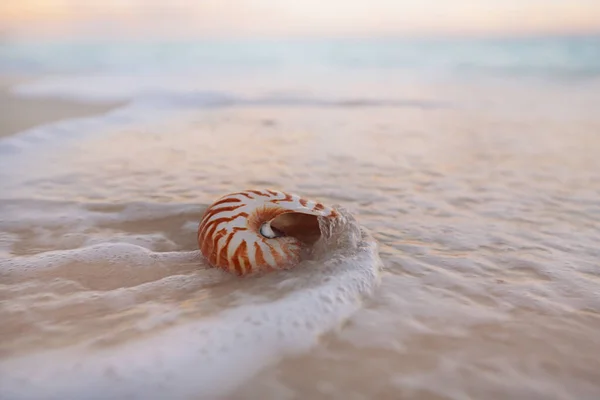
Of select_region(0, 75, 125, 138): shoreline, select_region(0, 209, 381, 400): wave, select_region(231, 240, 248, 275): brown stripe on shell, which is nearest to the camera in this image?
select_region(0, 209, 381, 400): wave

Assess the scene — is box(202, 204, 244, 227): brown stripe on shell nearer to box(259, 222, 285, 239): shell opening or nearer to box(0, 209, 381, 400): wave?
box(259, 222, 285, 239): shell opening

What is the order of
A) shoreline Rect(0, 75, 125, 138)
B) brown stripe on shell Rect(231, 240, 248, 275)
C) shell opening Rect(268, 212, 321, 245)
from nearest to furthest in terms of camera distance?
1. brown stripe on shell Rect(231, 240, 248, 275)
2. shell opening Rect(268, 212, 321, 245)
3. shoreline Rect(0, 75, 125, 138)

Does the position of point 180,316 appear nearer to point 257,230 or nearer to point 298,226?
point 257,230

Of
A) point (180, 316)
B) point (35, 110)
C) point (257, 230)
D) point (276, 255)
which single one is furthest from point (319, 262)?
point (35, 110)

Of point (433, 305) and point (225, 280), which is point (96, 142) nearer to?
point (225, 280)

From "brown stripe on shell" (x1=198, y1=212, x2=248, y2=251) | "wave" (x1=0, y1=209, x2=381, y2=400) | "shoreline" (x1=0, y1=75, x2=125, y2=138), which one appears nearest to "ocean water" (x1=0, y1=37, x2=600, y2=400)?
"wave" (x1=0, y1=209, x2=381, y2=400)

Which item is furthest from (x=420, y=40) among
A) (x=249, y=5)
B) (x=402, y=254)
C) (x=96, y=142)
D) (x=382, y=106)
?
(x=402, y=254)
